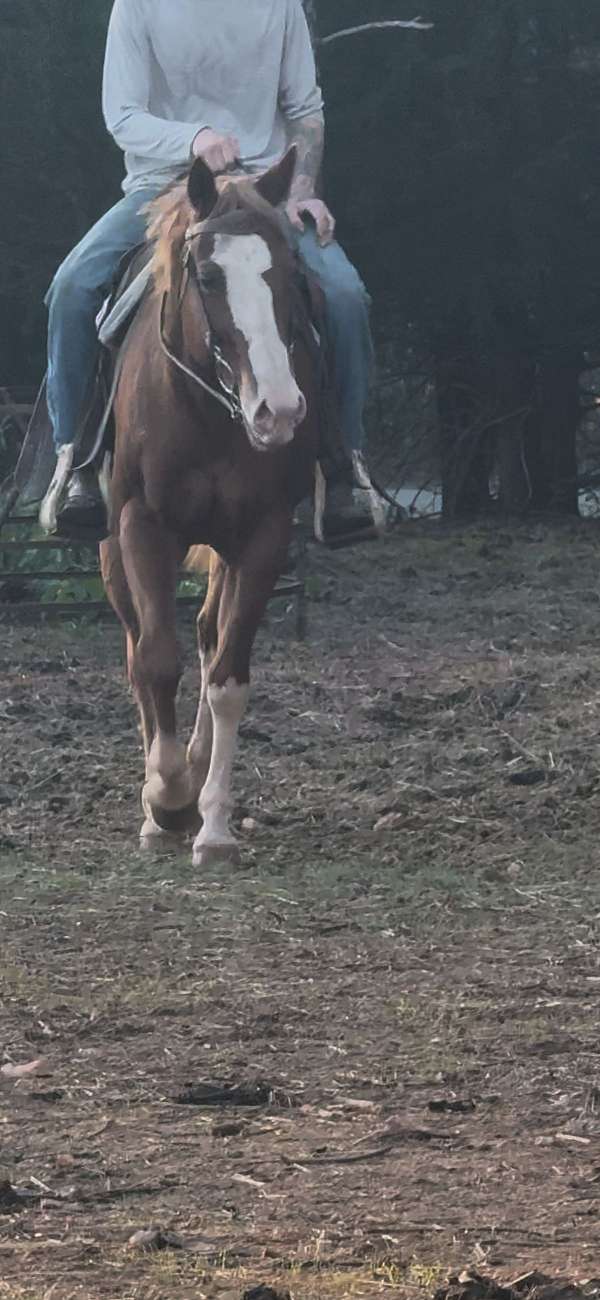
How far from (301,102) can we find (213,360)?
1.10m

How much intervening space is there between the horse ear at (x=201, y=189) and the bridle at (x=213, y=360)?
6cm

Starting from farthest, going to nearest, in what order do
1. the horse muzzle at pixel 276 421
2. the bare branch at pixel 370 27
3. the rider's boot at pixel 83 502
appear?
1. the bare branch at pixel 370 27
2. the rider's boot at pixel 83 502
3. the horse muzzle at pixel 276 421

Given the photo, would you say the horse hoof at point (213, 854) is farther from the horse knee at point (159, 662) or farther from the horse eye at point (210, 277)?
the horse eye at point (210, 277)

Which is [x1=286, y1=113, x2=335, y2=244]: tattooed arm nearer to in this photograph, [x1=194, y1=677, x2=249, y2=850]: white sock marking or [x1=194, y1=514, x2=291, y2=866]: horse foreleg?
[x1=194, y1=514, x2=291, y2=866]: horse foreleg

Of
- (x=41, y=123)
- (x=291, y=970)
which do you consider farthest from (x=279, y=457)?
(x=41, y=123)

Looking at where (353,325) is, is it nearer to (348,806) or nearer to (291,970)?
(348,806)

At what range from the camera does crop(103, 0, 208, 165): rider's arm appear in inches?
256

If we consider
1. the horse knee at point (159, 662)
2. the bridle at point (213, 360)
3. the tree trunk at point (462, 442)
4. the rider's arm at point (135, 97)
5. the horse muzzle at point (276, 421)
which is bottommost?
the tree trunk at point (462, 442)

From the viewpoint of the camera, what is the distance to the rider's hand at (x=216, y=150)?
247 inches

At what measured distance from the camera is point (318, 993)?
15.8 feet

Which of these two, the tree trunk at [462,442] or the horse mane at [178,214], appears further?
the tree trunk at [462,442]

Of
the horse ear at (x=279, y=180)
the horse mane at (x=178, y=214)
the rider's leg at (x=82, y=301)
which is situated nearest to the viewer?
the horse mane at (x=178, y=214)

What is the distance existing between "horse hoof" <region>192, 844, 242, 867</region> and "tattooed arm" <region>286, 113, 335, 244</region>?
1.81 meters

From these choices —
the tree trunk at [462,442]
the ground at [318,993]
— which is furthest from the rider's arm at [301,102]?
the tree trunk at [462,442]
